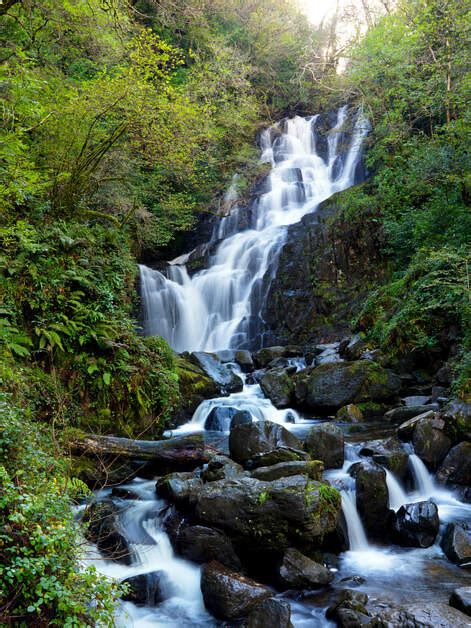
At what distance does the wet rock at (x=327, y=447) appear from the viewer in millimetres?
7254

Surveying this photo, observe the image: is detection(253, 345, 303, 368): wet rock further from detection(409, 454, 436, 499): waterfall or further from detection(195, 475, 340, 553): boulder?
detection(195, 475, 340, 553): boulder

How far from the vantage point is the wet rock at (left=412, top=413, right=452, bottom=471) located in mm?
7387

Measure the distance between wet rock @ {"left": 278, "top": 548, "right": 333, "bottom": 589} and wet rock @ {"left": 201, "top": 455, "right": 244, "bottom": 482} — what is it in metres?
1.37

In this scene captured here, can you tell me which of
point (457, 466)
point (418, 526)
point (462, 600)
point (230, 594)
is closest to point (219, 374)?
point (457, 466)

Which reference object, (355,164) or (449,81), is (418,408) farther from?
(355,164)

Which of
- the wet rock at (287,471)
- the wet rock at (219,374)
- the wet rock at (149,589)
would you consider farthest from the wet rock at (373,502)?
the wet rock at (219,374)

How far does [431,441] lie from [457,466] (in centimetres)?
52

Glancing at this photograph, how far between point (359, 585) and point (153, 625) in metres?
2.29

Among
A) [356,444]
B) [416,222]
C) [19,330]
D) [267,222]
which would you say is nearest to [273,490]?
[356,444]

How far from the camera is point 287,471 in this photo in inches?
238

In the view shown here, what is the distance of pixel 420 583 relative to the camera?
16.6 ft

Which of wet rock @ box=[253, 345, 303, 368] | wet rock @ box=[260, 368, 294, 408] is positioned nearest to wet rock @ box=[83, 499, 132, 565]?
wet rock @ box=[260, 368, 294, 408]

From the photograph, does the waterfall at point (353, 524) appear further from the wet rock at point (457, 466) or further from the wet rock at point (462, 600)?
the wet rock at point (457, 466)

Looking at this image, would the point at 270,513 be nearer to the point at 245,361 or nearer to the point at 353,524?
the point at 353,524
